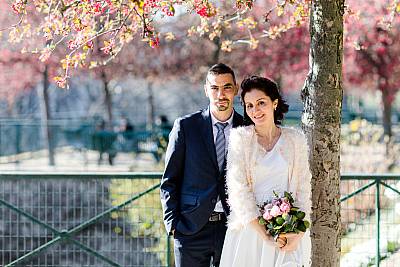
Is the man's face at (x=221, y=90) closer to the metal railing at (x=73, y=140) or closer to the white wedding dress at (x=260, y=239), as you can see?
the white wedding dress at (x=260, y=239)

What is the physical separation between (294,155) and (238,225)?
540mm

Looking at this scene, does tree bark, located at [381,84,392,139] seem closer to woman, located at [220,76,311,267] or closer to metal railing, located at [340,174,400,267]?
Result: metal railing, located at [340,174,400,267]

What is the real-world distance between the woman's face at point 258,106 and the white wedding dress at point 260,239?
177 millimetres

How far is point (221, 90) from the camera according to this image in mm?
5234

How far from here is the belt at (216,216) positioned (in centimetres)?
538

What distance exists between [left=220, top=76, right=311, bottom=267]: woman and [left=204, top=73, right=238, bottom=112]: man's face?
0.22 m

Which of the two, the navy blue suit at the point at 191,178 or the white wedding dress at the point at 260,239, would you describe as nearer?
the white wedding dress at the point at 260,239

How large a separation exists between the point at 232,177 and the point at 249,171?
0.35 ft

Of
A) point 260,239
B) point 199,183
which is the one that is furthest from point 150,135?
point 260,239

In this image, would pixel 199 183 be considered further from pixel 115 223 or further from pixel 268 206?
pixel 115 223

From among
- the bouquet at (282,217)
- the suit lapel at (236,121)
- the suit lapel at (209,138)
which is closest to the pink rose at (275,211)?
the bouquet at (282,217)

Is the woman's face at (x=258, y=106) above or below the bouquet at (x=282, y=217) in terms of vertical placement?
above

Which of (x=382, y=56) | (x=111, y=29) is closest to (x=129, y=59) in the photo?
(x=382, y=56)

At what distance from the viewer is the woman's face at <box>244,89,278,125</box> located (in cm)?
497
